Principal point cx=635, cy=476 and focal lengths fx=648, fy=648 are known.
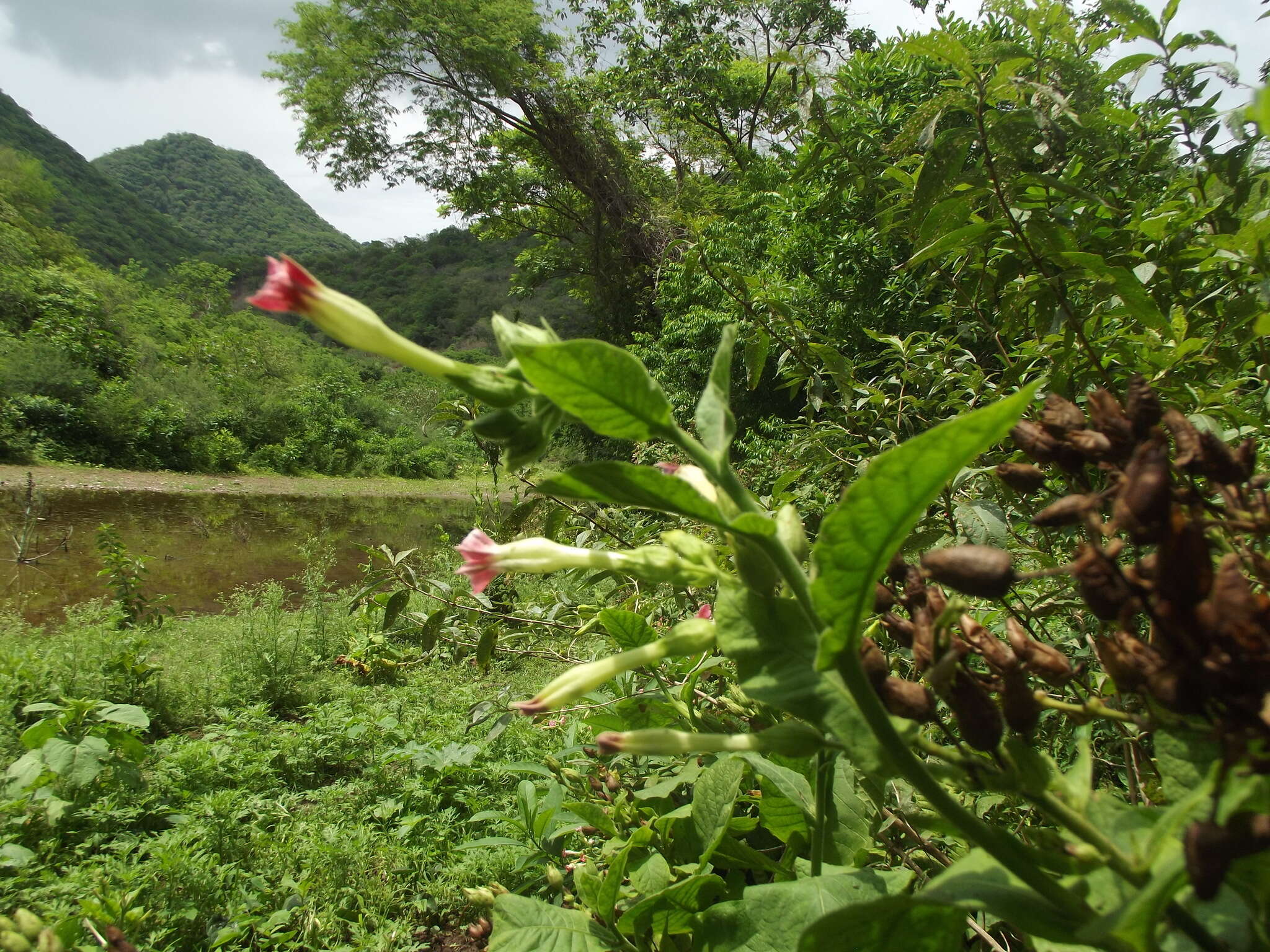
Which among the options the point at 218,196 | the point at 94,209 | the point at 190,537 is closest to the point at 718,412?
the point at 190,537

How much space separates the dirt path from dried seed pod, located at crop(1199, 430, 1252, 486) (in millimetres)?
10376

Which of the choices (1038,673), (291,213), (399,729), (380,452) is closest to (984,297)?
(1038,673)

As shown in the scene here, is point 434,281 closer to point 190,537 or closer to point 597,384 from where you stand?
point 190,537

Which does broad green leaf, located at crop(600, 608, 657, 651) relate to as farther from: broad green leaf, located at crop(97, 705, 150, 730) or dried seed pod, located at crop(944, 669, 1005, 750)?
broad green leaf, located at crop(97, 705, 150, 730)

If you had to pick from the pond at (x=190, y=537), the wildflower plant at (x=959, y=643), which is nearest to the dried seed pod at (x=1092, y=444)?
the wildflower plant at (x=959, y=643)

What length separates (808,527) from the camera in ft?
7.59

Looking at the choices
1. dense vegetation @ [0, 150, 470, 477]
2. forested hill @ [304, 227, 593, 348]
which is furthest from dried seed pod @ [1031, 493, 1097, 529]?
forested hill @ [304, 227, 593, 348]

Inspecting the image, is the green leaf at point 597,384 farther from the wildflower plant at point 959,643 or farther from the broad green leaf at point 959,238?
the broad green leaf at point 959,238

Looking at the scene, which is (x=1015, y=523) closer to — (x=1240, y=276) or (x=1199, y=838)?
(x=1240, y=276)

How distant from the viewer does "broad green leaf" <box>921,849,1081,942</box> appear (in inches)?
12.1

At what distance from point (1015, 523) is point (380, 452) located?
2241 cm

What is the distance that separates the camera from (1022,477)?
1.50 ft

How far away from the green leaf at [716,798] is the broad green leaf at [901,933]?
15.6 inches

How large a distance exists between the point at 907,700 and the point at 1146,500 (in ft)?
0.54
